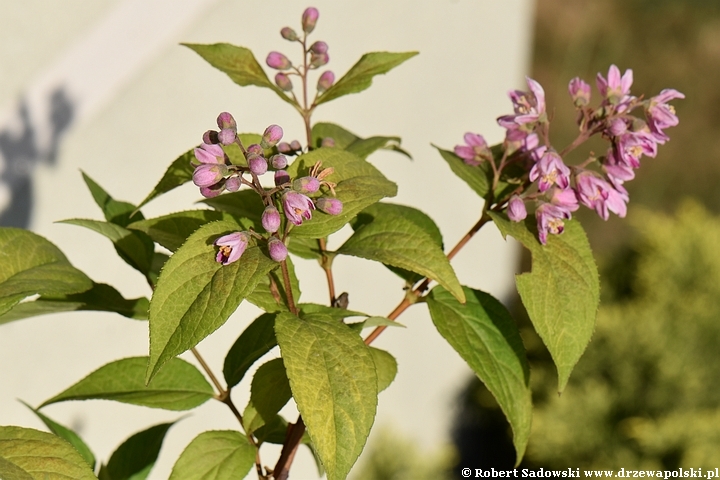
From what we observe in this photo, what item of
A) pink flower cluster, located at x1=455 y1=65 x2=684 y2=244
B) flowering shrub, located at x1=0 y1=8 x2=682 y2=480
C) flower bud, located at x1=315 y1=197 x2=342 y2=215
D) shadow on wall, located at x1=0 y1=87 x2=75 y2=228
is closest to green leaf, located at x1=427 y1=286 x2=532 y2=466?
flowering shrub, located at x1=0 y1=8 x2=682 y2=480

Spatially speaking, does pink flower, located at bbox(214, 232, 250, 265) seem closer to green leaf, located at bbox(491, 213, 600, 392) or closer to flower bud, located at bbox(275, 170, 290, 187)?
flower bud, located at bbox(275, 170, 290, 187)

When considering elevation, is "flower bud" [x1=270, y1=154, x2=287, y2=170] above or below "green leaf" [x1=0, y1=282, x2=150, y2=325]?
above

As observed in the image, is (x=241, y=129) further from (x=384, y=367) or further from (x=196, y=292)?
(x=196, y=292)

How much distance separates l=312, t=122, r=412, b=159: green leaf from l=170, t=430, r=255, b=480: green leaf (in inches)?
12.5

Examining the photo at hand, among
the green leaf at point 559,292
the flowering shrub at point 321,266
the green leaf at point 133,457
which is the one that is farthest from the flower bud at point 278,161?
the green leaf at point 133,457

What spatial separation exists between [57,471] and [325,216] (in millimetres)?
278

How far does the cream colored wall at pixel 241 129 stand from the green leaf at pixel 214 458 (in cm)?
73

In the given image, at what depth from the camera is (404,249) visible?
2.21ft

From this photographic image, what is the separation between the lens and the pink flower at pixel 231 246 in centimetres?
61

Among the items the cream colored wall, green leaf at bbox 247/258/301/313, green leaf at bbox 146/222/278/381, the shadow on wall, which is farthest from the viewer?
the cream colored wall

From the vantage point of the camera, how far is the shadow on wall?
124cm

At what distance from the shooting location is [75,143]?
1.39 metres

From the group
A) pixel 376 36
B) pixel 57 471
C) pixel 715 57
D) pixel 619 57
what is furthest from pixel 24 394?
pixel 715 57

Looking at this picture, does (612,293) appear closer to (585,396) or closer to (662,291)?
(662,291)
